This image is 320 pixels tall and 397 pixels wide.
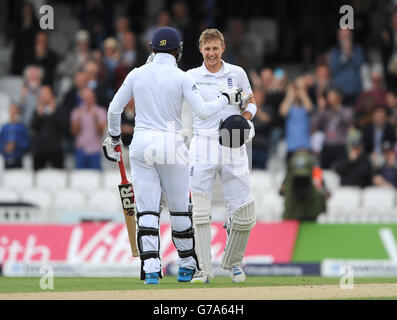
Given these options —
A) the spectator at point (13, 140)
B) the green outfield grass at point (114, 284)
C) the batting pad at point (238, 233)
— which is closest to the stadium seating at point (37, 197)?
the spectator at point (13, 140)

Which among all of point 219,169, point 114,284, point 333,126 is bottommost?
point 114,284

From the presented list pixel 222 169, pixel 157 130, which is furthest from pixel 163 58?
pixel 222 169

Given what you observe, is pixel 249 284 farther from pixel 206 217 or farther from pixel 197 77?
pixel 197 77

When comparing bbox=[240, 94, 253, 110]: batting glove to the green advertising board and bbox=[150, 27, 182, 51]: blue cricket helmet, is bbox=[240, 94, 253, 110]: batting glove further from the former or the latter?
the green advertising board

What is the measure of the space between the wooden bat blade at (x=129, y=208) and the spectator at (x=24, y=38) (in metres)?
11.1

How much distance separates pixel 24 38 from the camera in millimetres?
23109

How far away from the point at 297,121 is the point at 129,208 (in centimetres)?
868

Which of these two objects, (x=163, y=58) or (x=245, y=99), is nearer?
(x=163, y=58)

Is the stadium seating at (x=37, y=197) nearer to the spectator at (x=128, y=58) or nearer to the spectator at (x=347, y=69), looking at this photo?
the spectator at (x=128, y=58)

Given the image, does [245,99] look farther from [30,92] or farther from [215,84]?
[30,92]

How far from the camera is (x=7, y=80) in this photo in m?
24.1

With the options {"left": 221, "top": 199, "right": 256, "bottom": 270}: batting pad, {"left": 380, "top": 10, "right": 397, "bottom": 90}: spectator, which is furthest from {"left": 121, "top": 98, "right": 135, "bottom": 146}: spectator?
{"left": 221, "top": 199, "right": 256, "bottom": 270}: batting pad

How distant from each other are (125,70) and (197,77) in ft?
29.5

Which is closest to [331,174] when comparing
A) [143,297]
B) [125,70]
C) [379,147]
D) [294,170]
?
[379,147]
